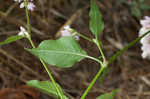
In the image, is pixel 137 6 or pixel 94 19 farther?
pixel 137 6

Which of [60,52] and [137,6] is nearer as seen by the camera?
[60,52]

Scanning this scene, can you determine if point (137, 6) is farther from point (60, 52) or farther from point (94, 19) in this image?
point (60, 52)

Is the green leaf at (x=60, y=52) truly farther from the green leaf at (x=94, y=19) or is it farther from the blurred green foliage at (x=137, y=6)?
the blurred green foliage at (x=137, y=6)

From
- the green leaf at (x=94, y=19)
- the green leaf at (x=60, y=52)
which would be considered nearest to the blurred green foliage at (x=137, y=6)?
the green leaf at (x=94, y=19)

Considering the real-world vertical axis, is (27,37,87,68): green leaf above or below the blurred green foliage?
above

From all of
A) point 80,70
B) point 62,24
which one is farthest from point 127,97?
point 62,24

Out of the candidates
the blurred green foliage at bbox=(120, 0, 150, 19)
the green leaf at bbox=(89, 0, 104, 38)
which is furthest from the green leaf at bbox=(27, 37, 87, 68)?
the blurred green foliage at bbox=(120, 0, 150, 19)

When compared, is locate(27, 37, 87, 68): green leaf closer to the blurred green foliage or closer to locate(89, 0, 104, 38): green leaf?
locate(89, 0, 104, 38): green leaf

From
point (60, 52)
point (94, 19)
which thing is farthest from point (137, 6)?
point (60, 52)

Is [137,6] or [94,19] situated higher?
[94,19]
